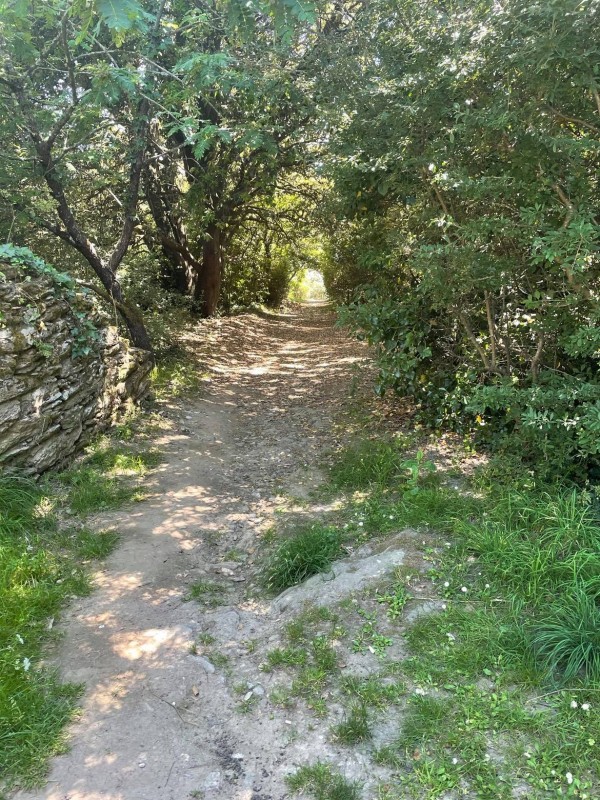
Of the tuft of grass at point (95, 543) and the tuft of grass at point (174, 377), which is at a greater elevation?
the tuft of grass at point (174, 377)

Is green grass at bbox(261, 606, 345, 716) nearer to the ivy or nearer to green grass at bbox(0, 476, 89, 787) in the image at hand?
green grass at bbox(0, 476, 89, 787)

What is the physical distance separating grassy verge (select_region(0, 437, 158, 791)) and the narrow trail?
0.12m

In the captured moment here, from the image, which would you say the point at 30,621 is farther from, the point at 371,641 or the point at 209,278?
the point at 209,278

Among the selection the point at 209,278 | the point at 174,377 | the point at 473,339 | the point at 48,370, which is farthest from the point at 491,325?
the point at 209,278

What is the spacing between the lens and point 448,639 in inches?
134

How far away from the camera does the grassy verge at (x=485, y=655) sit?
2619 mm

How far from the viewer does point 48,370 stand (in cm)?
563

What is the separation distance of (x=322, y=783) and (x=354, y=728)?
0.32m

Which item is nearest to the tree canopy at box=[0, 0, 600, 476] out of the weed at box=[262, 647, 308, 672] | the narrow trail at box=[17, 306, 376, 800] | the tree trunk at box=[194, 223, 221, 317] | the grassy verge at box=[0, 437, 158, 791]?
the narrow trail at box=[17, 306, 376, 800]

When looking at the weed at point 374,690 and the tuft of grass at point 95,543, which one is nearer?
the weed at point 374,690

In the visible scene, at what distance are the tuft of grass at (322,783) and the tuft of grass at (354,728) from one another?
17 centimetres

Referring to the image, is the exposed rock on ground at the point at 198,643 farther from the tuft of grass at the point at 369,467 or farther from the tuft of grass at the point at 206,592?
the tuft of grass at the point at 369,467

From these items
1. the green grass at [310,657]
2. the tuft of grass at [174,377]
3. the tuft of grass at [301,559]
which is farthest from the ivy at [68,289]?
the green grass at [310,657]

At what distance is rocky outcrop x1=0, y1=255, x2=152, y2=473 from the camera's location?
204 inches
